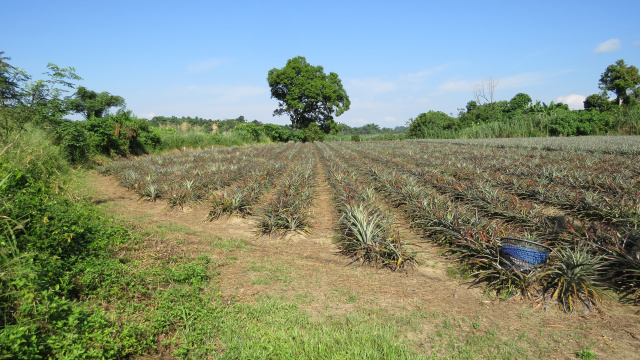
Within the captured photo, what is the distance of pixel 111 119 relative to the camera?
16250 millimetres

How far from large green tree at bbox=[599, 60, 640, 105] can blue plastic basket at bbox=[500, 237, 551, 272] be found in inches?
2174

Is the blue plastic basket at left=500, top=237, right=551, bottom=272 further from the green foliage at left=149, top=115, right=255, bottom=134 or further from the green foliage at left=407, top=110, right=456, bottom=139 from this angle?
the green foliage at left=407, top=110, right=456, bottom=139

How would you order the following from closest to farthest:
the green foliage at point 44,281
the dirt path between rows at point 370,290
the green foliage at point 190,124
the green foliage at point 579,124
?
the green foliage at point 44,281, the dirt path between rows at point 370,290, the green foliage at point 579,124, the green foliage at point 190,124

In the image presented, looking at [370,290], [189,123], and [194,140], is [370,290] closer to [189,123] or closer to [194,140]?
[194,140]

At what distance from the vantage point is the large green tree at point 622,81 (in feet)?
132

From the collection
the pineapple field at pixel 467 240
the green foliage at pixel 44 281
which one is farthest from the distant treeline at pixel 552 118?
the green foliage at pixel 44 281

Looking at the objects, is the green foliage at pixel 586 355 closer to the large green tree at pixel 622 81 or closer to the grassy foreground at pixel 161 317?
the grassy foreground at pixel 161 317

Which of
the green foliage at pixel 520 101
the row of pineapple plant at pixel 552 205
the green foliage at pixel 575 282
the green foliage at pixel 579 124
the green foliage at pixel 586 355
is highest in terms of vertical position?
the green foliage at pixel 520 101

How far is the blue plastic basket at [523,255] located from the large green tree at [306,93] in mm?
47839

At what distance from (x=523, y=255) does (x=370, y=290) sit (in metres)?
1.64

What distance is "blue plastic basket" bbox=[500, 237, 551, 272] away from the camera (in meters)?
3.09

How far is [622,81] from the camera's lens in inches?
1582

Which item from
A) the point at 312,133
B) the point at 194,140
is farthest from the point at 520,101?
the point at 194,140

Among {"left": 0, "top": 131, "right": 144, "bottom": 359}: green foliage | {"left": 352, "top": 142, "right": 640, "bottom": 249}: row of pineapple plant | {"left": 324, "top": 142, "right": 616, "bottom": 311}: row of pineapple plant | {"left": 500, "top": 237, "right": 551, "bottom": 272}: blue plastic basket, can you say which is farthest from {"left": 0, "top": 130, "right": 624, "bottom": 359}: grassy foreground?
{"left": 352, "top": 142, "right": 640, "bottom": 249}: row of pineapple plant
